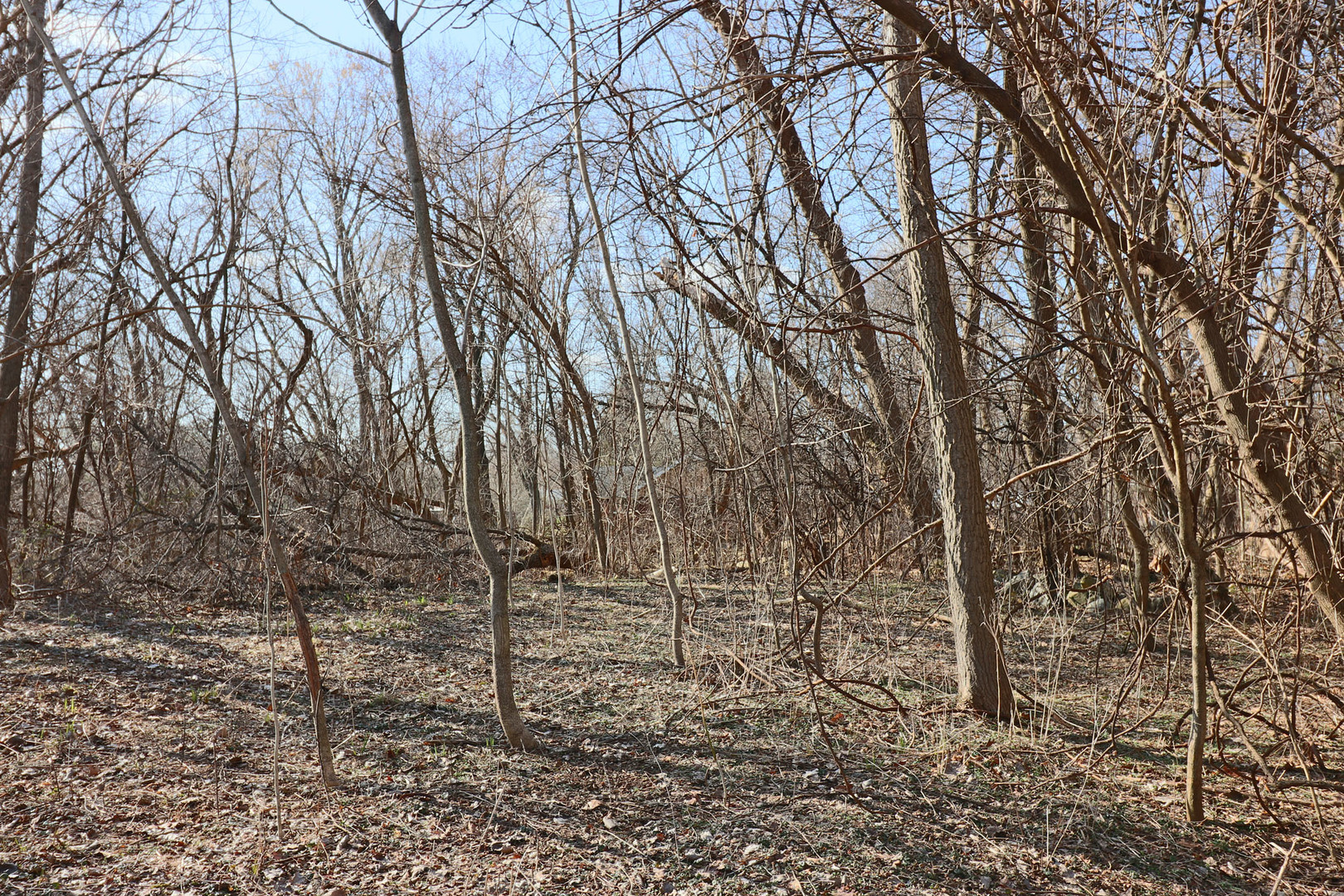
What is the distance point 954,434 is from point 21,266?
23.8ft

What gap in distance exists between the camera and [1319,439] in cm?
395

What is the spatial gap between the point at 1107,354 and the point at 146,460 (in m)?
8.51

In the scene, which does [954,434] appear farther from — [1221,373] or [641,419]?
[641,419]

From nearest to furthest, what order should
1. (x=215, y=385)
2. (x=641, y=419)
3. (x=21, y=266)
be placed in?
1. (x=215, y=385)
2. (x=641, y=419)
3. (x=21, y=266)

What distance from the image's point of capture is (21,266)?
680cm

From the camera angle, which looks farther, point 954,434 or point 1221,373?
point 954,434

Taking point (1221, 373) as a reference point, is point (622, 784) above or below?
below

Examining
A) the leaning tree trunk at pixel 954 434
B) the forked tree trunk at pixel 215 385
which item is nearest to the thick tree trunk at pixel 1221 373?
the leaning tree trunk at pixel 954 434

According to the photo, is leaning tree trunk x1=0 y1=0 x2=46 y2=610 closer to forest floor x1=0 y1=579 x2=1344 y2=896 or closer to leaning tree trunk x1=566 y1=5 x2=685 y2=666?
forest floor x1=0 y1=579 x2=1344 y2=896

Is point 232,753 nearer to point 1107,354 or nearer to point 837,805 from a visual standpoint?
point 837,805

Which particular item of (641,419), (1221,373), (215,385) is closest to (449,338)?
(215,385)

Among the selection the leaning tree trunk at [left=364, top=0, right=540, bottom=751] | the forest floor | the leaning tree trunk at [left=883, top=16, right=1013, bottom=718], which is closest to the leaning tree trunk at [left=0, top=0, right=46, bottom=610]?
the forest floor

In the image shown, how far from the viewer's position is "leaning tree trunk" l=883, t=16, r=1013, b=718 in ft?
15.0

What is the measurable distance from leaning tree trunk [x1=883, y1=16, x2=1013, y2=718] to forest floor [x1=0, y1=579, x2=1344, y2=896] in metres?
0.27
